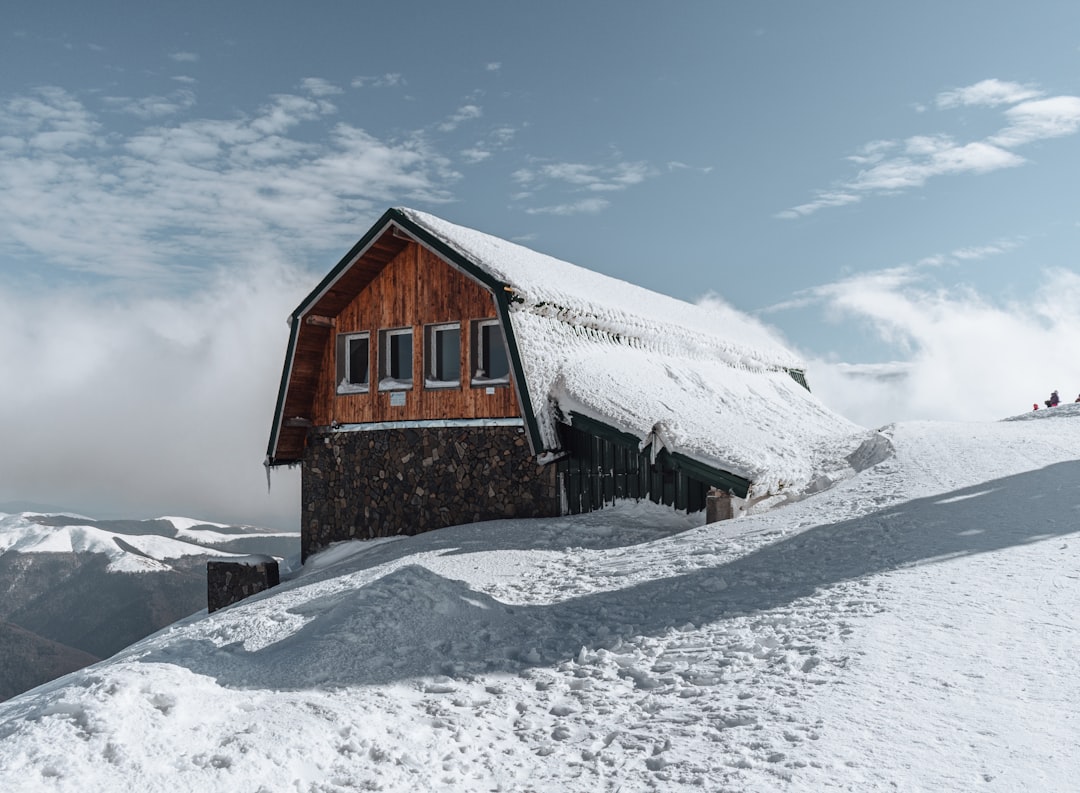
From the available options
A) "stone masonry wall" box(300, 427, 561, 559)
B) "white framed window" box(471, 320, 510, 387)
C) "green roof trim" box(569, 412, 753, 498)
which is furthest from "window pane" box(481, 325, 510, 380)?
"green roof trim" box(569, 412, 753, 498)

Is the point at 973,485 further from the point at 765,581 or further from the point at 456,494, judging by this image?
the point at 456,494

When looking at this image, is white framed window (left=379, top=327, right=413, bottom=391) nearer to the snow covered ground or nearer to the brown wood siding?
the brown wood siding

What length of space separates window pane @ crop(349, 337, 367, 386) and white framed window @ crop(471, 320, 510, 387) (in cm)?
317

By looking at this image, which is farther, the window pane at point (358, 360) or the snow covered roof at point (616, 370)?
the window pane at point (358, 360)

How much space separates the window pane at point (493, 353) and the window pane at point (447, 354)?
76cm

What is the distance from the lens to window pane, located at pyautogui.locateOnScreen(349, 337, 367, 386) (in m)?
18.1

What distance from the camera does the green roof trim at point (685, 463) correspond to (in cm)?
1281

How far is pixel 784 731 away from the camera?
18.0 feet

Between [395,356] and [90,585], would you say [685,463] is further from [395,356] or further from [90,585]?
[90,585]

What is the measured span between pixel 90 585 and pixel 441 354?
187 ft

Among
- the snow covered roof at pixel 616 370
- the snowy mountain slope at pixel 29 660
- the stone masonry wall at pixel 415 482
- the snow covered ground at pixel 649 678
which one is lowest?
the snowy mountain slope at pixel 29 660

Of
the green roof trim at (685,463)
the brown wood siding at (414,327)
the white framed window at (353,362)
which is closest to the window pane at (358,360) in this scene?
the white framed window at (353,362)

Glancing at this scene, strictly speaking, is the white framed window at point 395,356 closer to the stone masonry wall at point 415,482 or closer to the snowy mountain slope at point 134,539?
the stone masonry wall at point 415,482

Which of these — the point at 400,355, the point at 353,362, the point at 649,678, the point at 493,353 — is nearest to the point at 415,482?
the point at 400,355
